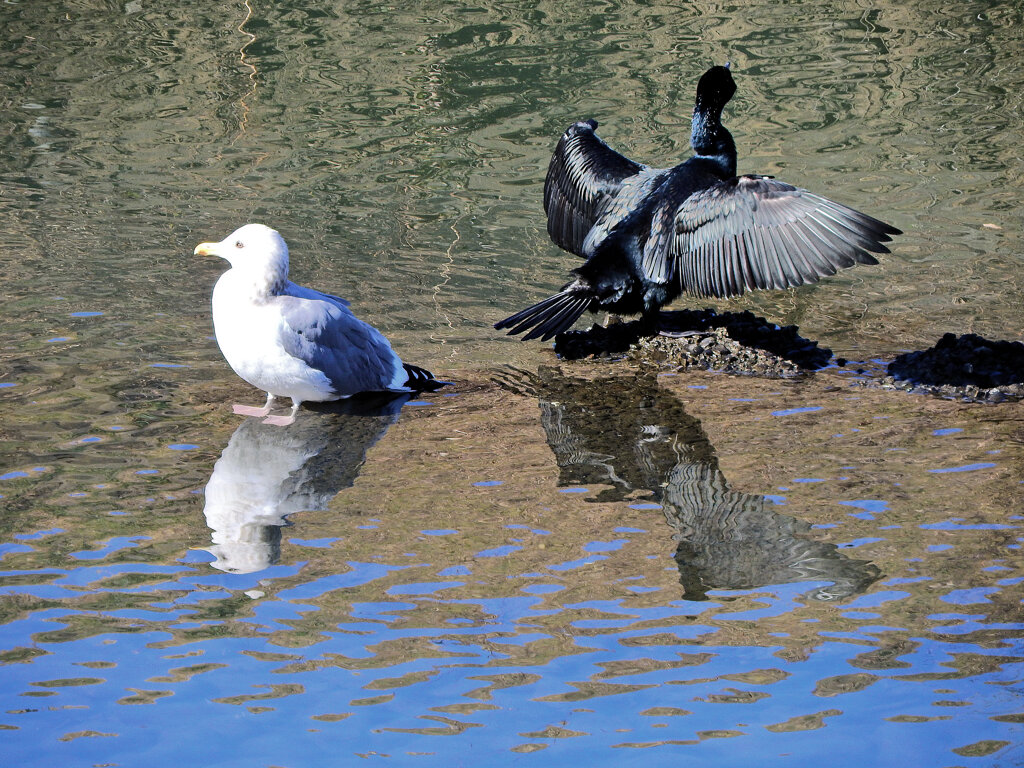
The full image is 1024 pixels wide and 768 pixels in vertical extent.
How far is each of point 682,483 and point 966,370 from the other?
202 cm

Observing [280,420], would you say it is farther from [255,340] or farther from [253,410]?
[255,340]

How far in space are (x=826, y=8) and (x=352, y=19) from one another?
5800mm

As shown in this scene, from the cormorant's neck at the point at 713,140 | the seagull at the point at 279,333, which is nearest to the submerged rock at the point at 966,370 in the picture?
the cormorant's neck at the point at 713,140

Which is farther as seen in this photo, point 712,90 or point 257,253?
point 712,90

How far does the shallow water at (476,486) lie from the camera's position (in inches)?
151

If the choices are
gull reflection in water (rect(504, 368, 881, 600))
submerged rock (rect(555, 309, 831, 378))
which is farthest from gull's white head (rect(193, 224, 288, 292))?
submerged rock (rect(555, 309, 831, 378))

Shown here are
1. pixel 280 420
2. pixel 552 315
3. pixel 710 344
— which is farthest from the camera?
pixel 710 344

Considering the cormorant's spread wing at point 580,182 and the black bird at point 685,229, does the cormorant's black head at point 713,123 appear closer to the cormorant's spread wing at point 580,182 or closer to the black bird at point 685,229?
the black bird at point 685,229

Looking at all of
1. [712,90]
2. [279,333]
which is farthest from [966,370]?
[279,333]

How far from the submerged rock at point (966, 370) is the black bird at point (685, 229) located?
856 mm

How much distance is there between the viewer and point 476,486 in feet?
17.7

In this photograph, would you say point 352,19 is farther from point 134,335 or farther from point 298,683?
point 298,683

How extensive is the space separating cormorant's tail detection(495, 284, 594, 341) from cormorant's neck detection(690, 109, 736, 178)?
3.91 ft

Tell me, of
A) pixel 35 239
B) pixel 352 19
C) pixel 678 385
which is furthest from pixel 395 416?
pixel 352 19
